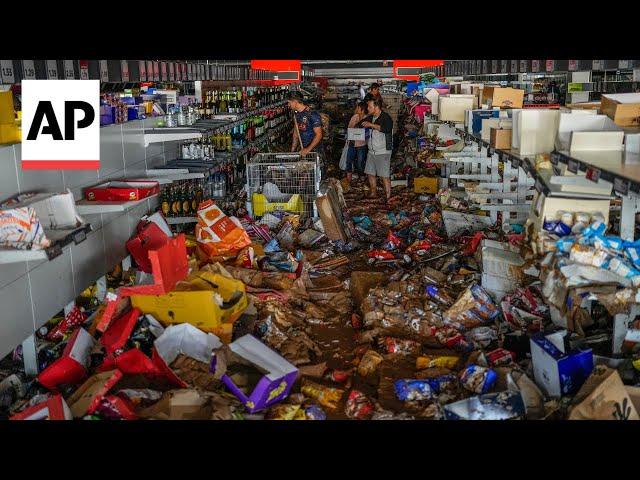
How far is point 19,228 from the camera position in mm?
3262

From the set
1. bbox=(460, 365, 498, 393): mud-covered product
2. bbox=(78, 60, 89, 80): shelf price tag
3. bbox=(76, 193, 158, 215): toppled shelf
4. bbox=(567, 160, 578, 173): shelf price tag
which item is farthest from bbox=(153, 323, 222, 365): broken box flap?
bbox=(78, 60, 89, 80): shelf price tag

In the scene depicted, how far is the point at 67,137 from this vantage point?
3666 mm

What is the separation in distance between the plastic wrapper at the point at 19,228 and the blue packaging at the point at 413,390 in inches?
79.8

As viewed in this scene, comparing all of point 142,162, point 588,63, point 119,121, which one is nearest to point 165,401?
point 119,121

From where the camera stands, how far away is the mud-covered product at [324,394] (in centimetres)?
382

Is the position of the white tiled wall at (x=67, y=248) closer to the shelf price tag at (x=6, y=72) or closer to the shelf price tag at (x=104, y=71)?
the shelf price tag at (x=6, y=72)

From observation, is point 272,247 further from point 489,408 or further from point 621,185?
point 621,185

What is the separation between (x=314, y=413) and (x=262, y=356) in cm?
48

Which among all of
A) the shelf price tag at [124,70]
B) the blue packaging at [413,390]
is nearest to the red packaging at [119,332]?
the blue packaging at [413,390]

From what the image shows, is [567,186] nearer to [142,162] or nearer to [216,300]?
[216,300]

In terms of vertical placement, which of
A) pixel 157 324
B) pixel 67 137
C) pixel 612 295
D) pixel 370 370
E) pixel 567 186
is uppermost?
pixel 67 137

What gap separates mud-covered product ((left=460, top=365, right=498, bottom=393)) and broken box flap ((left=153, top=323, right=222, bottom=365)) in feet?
4.89
